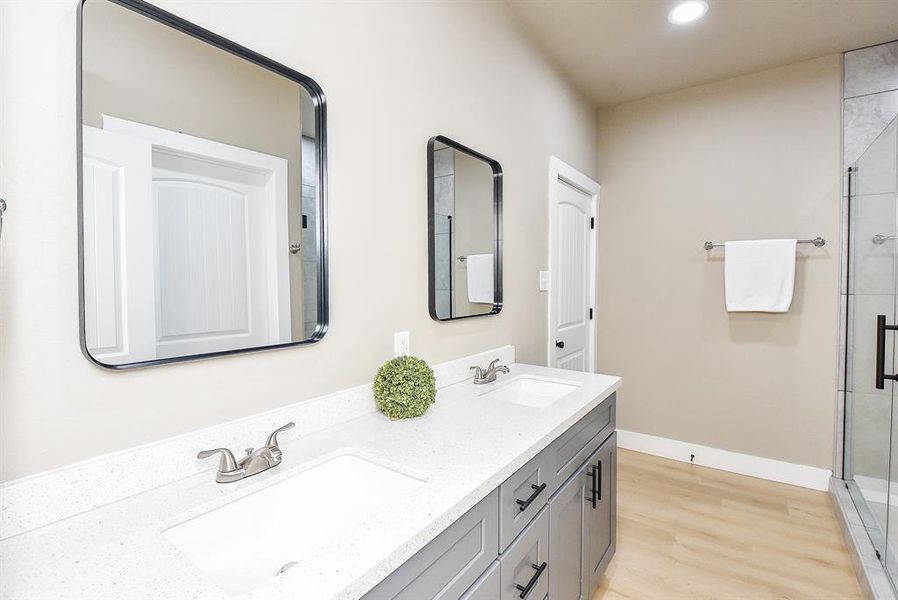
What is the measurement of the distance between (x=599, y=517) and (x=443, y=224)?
4.29ft

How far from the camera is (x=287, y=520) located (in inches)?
36.5

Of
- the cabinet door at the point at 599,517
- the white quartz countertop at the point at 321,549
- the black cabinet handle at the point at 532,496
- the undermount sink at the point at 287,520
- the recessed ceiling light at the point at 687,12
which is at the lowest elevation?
the cabinet door at the point at 599,517

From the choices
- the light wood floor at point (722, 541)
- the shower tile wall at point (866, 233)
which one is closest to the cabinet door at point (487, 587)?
the light wood floor at point (722, 541)

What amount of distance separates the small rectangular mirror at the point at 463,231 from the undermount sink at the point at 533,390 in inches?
13.1

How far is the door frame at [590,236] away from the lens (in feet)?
8.48

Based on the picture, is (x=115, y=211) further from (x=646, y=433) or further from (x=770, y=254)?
(x=646, y=433)

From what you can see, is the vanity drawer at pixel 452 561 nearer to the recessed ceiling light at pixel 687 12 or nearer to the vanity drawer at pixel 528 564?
the vanity drawer at pixel 528 564

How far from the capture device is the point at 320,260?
123cm

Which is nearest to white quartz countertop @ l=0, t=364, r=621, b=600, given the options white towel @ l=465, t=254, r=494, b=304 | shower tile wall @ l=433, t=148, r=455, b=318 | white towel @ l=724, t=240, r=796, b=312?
shower tile wall @ l=433, t=148, r=455, b=318

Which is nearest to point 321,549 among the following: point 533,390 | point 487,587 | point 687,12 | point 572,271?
point 487,587

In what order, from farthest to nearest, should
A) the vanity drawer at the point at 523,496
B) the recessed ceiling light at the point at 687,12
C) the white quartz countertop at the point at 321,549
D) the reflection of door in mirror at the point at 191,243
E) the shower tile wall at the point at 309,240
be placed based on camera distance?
the recessed ceiling light at the point at 687,12 → the shower tile wall at the point at 309,240 → the vanity drawer at the point at 523,496 → the reflection of door in mirror at the point at 191,243 → the white quartz countertop at the point at 321,549

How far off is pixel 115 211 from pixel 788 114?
346cm

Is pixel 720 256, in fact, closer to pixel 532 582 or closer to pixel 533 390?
pixel 533 390

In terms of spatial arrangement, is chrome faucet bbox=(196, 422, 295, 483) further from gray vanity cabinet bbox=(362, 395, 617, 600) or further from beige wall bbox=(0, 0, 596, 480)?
gray vanity cabinet bbox=(362, 395, 617, 600)
